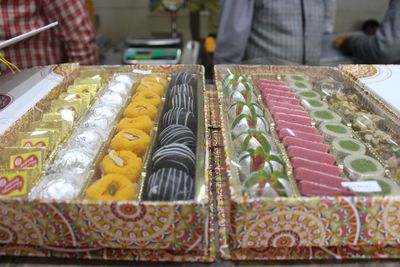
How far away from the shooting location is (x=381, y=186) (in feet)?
3.23

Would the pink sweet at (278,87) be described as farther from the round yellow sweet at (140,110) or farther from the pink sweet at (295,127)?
the round yellow sweet at (140,110)

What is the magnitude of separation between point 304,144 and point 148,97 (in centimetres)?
66

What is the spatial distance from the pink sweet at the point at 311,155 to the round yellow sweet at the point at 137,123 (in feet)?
1.62

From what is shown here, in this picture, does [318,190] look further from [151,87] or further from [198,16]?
[198,16]

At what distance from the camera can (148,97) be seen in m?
1.52

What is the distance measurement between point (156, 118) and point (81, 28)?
1.05 meters

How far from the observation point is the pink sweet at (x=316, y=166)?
107cm

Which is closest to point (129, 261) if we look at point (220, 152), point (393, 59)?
point (220, 152)

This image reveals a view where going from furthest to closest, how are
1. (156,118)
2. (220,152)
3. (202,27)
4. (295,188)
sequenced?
1. (202,27)
2. (156,118)
3. (220,152)
4. (295,188)

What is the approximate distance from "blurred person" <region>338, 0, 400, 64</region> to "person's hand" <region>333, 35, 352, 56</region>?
0.22 meters

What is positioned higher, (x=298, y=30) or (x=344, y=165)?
(x=298, y=30)

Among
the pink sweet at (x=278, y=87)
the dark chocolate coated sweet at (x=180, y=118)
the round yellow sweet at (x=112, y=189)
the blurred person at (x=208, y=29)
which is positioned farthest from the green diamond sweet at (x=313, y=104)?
the blurred person at (x=208, y=29)

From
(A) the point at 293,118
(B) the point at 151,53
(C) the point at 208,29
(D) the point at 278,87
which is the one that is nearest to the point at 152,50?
(B) the point at 151,53

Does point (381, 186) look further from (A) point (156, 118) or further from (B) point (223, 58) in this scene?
(B) point (223, 58)
